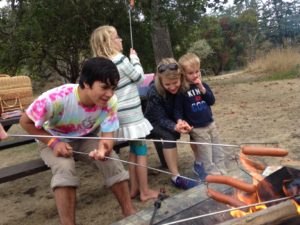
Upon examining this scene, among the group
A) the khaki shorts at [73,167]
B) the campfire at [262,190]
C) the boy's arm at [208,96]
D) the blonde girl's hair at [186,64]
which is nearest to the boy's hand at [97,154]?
the khaki shorts at [73,167]

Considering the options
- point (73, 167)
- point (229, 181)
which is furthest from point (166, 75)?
point (229, 181)

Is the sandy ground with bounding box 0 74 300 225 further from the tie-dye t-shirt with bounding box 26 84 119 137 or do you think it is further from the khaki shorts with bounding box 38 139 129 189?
the tie-dye t-shirt with bounding box 26 84 119 137

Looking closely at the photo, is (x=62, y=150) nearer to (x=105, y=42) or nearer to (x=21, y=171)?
(x=21, y=171)

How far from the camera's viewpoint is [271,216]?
165 cm

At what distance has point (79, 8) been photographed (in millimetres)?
7355

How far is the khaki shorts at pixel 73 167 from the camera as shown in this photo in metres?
2.55

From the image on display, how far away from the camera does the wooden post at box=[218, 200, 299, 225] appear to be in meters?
1.59

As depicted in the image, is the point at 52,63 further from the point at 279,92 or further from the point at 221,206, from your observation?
the point at 221,206

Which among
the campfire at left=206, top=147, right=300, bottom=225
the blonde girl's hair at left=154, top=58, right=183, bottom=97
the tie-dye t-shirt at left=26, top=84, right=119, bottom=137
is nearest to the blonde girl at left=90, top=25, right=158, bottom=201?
the blonde girl's hair at left=154, top=58, right=183, bottom=97

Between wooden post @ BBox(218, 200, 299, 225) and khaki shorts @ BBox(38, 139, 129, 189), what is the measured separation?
1274mm

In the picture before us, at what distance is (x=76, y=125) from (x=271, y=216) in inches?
63.8

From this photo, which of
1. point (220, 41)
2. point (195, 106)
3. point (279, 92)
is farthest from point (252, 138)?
point (220, 41)

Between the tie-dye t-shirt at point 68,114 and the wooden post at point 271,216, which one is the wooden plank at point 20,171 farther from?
the wooden post at point 271,216

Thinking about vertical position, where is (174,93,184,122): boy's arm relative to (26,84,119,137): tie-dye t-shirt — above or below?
below
